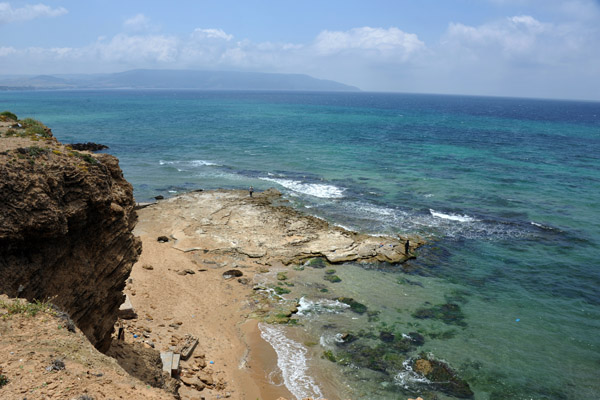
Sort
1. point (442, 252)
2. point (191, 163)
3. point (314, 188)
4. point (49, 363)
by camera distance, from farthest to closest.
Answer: point (191, 163), point (314, 188), point (442, 252), point (49, 363)

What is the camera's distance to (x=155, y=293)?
24172mm

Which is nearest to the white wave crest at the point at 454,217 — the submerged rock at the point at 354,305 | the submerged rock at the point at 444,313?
the submerged rock at the point at 444,313

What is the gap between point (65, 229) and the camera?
456 inches

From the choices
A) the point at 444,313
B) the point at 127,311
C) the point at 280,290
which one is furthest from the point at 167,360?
the point at 444,313

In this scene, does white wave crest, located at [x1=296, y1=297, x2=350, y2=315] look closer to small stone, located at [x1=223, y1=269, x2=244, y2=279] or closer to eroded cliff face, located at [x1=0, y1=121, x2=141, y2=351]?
small stone, located at [x1=223, y1=269, x2=244, y2=279]

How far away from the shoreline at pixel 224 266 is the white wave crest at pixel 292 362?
38cm

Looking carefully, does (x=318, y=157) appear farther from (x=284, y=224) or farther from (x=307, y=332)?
(x=307, y=332)

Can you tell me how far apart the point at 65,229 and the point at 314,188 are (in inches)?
1474

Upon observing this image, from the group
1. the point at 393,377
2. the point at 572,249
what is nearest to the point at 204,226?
the point at 393,377

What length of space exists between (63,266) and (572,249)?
3693 cm

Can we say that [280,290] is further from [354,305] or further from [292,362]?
[292,362]

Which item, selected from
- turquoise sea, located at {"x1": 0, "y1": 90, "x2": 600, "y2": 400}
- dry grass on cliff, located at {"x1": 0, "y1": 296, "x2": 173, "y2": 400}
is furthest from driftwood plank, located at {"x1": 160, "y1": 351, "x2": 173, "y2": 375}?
dry grass on cliff, located at {"x1": 0, "y1": 296, "x2": 173, "y2": 400}

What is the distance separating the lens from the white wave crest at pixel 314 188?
45375 mm

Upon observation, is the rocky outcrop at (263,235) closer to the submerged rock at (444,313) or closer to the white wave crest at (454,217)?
the submerged rock at (444,313)
